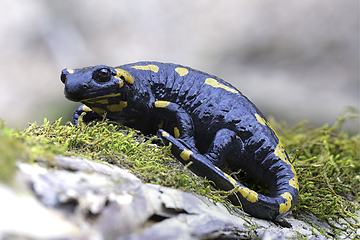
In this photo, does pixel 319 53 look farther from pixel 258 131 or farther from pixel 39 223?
pixel 39 223

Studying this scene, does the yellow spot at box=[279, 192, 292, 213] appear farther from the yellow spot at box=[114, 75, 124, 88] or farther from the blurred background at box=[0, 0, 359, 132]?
the blurred background at box=[0, 0, 359, 132]

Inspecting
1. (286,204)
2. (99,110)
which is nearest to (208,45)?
(99,110)

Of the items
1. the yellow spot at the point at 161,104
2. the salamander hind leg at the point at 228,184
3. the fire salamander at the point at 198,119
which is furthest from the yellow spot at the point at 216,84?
the salamander hind leg at the point at 228,184

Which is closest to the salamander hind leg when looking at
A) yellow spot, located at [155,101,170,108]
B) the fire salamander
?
the fire salamander

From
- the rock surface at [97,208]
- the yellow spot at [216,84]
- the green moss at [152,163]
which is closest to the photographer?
the rock surface at [97,208]

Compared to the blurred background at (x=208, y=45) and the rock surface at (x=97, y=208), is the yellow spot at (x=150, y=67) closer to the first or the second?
the rock surface at (x=97, y=208)

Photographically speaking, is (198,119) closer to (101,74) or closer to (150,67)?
(150,67)
